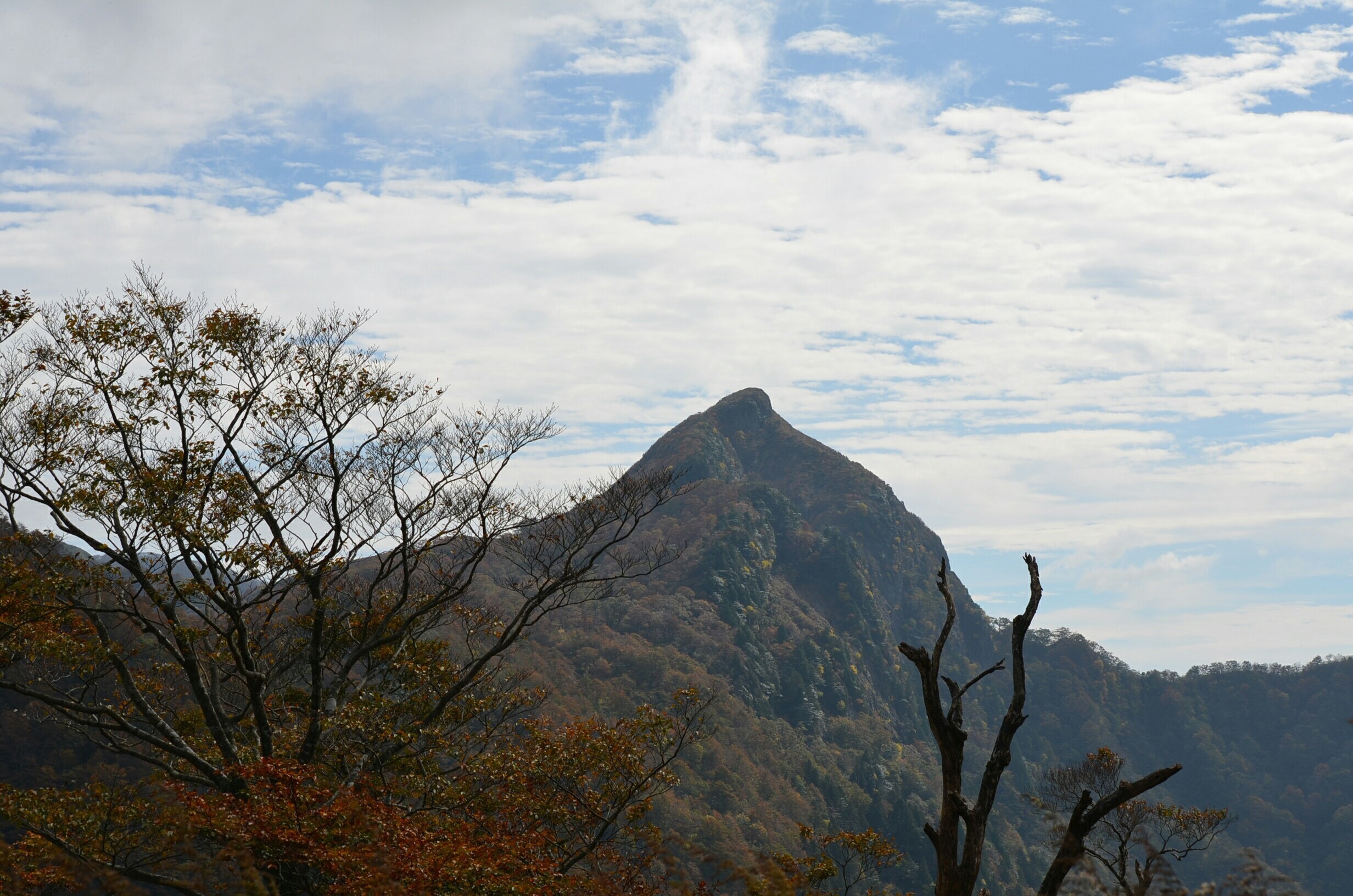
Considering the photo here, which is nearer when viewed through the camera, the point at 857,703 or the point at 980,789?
the point at 980,789

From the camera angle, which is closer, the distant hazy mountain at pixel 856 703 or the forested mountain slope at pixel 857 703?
the distant hazy mountain at pixel 856 703

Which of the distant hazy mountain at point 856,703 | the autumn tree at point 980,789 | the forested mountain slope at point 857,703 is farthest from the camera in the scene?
the forested mountain slope at point 857,703

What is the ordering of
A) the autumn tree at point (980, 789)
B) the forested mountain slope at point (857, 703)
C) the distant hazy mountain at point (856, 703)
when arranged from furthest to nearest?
the forested mountain slope at point (857, 703), the distant hazy mountain at point (856, 703), the autumn tree at point (980, 789)

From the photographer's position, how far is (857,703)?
14862cm

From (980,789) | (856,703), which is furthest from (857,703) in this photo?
(980,789)

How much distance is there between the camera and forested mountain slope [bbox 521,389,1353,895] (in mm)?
110188

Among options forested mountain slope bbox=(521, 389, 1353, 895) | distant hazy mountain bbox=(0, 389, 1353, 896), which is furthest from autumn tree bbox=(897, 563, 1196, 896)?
forested mountain slope bbox=(521, 389, 1353, 895)

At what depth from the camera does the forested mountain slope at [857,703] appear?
11019cm

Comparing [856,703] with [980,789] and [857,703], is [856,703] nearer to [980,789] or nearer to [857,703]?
[857,703]

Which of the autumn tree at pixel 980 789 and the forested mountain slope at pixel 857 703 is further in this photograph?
the forested mountain slope at pixel 857 703

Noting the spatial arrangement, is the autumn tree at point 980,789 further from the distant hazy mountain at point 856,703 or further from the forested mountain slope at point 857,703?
the forested mountain slope at point 857,703

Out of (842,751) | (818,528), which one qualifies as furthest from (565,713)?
(818,528)

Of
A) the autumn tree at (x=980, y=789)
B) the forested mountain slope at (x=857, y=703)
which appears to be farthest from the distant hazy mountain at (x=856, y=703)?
the autumn tree at (x=980, y=789)

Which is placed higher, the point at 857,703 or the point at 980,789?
the point at 980,789
